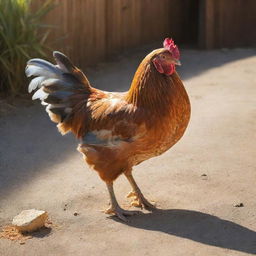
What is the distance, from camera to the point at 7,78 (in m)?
9.16

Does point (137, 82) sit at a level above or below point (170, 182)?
above

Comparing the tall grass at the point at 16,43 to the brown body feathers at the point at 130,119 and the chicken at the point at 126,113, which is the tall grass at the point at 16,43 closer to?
the chicken at the point at 126,113

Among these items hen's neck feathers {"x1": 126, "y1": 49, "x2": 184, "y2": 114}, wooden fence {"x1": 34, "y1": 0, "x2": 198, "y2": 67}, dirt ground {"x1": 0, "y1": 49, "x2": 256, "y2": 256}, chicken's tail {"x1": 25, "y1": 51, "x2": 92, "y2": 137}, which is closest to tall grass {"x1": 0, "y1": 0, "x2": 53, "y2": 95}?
dirt ground {"x1": 0, "y1": 49, "x2": 256, "y2": 256}

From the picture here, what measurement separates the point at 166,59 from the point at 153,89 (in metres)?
0.28

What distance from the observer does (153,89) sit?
17.3ft

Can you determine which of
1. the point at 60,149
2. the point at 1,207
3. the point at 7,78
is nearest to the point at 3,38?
the point at 7,78

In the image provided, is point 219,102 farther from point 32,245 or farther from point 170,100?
point 32,245

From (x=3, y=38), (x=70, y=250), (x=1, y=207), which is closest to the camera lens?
(x=70, y=250)

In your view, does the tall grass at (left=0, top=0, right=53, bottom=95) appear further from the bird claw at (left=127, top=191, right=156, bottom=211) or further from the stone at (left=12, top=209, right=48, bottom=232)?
the stone at (left=12, top=209, right=48, bottom=232)

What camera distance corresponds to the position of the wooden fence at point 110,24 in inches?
418

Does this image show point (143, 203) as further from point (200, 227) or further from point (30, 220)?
point (30, 220)

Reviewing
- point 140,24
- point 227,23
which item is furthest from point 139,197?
point 227,23

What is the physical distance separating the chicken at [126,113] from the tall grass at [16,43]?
3.37 metres

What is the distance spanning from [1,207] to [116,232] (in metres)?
1.21
